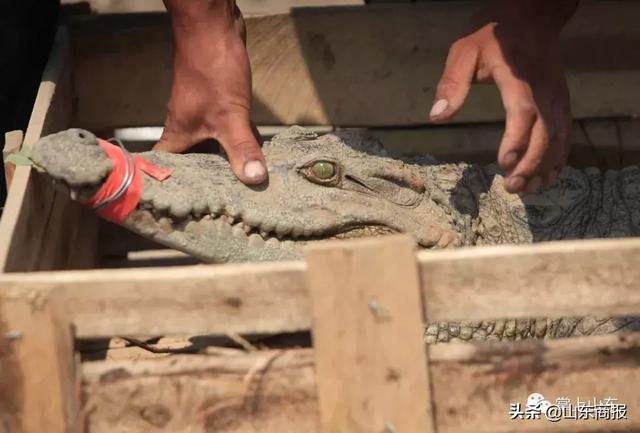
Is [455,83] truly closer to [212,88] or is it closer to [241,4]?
[212,88]

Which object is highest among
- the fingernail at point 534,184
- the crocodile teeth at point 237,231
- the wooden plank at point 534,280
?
the fingernail at point 534,184

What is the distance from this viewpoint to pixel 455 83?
74.2 inches

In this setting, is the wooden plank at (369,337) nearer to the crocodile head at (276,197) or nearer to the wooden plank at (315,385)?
the wooden plank at (315,385)

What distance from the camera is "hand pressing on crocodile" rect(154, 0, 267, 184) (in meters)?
2.03

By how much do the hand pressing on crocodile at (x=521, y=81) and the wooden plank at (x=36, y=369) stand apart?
0.84 meters

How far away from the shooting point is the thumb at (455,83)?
6.04 feet

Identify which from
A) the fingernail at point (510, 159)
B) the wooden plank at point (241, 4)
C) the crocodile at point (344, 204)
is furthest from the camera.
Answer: the wooden plank at point (241, 4)

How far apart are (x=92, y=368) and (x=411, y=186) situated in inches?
35.9

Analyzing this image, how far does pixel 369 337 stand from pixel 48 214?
955 millimetres

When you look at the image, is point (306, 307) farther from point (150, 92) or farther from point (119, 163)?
point (150, 92)

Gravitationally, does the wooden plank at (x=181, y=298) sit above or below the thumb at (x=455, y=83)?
below

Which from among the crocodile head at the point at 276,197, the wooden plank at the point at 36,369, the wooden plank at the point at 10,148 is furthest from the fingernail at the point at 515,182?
the wooden plank at the point at 10,148

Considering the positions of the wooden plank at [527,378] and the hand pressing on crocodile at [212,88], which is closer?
the wooden plank at [527,378]

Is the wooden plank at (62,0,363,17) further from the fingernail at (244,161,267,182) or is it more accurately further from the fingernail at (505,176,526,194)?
the fingernail at (505,176,526,194)
